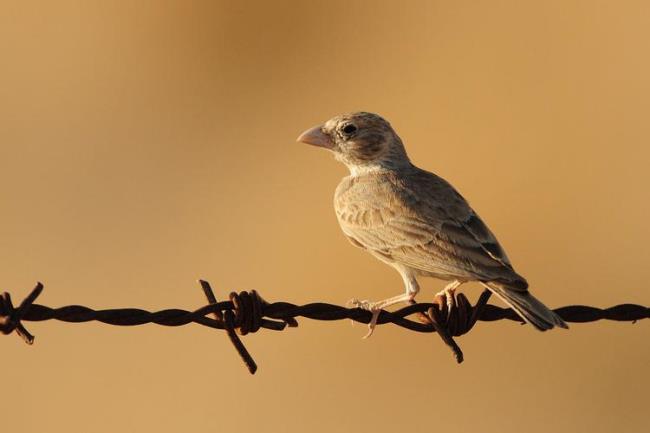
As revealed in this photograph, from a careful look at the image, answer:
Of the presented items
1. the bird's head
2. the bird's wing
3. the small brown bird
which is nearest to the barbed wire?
the small brown bird

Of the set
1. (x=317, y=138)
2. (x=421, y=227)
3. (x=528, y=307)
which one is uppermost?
(x=317, y=138)

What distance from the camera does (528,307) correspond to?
20.0 ft

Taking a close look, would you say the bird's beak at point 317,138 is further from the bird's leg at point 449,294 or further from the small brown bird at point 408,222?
the bird's leg at point 449,294

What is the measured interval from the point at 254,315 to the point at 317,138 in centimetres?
362

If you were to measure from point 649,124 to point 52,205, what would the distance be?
7816 mm

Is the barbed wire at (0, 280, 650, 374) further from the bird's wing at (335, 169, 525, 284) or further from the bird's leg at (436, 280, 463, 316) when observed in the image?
the bird's wing at (335, 169, 525, 284)

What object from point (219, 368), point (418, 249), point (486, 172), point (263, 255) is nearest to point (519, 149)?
point (486, 172)

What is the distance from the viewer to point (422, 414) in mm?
11648

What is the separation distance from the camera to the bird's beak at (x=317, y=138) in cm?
859

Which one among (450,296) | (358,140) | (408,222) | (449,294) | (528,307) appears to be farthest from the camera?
(358,140)

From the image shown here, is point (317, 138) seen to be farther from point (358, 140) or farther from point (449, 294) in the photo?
point (449, 294)

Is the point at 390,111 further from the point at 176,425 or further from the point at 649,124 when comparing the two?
the point at 176,425

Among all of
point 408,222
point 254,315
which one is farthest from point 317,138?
point 254,315

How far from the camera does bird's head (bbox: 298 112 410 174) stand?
338 inches
